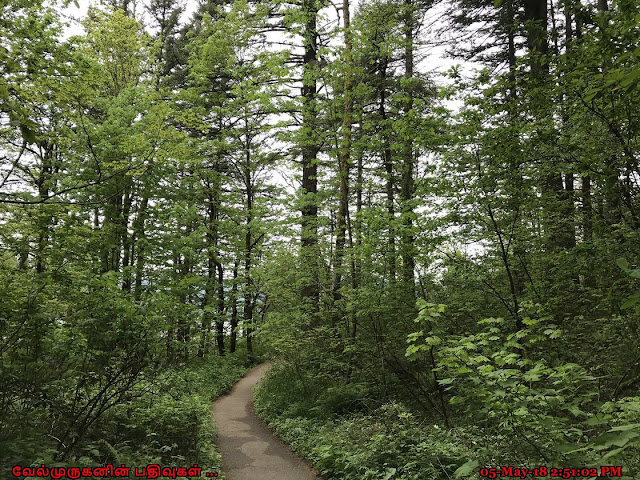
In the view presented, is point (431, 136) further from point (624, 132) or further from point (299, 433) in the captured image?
point (299, 433)

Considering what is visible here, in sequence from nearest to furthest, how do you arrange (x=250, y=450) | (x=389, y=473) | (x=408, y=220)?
(x=389, y=473)
(x=250, y=450)
(x=408, y=220)

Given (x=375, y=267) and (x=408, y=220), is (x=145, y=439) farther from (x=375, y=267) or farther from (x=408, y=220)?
(x=408, y=220)

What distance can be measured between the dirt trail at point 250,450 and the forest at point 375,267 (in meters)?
0.34

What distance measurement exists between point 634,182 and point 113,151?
12053mm

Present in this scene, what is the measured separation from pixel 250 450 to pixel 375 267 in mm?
4642

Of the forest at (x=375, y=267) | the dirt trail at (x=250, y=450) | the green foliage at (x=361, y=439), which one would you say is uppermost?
the forest at (x=375, y=267)

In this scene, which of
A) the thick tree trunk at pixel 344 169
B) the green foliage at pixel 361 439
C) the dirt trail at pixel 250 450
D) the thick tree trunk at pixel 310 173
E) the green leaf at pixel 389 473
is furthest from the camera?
the thick tree trunk at pixel 310 173

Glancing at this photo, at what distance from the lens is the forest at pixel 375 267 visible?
13.6 ft

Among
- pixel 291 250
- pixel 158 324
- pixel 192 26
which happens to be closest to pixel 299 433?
pixel 158 324

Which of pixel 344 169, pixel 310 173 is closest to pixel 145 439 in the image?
pixel 344 169

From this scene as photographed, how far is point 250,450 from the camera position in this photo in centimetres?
Result: 759

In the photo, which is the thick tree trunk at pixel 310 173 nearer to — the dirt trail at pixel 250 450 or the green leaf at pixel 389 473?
the dirt trail at pixel 250 450

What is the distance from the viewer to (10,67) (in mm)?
2865

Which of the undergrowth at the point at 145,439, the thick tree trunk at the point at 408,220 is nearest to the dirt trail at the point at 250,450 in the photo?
the undergrowth at the point at 145,439
